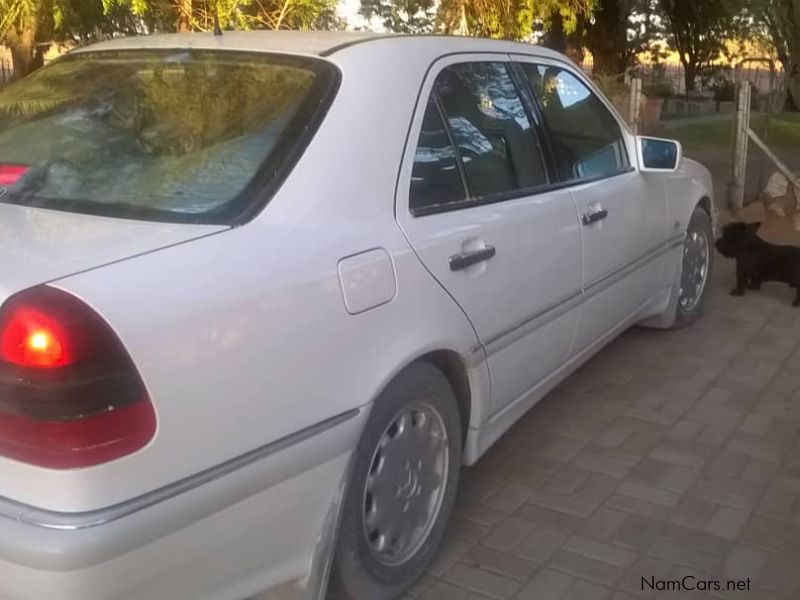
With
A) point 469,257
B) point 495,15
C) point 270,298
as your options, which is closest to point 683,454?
point 469,257

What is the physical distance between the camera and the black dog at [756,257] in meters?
6.66

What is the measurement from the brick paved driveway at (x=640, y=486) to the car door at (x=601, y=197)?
0.48 meters

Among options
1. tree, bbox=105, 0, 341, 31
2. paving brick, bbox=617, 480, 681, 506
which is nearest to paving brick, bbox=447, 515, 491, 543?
paving brick, bbox=617, 480, 681, 506

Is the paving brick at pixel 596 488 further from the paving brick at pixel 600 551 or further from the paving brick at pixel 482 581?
the paving brick at pixel 482 581

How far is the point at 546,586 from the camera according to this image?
3.20 metres

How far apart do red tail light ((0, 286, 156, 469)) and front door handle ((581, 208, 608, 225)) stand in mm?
2458

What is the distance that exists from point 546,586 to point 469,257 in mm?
1130

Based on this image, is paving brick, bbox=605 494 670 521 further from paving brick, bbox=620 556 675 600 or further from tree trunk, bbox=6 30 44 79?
tree trunk, bbox=6 30 44 79

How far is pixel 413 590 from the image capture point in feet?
10.4

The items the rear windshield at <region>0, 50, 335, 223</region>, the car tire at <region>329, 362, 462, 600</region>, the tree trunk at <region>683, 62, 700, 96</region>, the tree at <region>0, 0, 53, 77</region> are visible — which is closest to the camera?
the rear windshield at <region>0, 50, 335, 223</region>

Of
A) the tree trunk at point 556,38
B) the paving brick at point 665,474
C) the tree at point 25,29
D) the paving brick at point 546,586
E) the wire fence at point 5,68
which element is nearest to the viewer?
the paving brick at point 546,586

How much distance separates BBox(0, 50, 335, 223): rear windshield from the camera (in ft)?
8.59

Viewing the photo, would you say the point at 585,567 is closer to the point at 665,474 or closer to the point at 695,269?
the point at 665,474

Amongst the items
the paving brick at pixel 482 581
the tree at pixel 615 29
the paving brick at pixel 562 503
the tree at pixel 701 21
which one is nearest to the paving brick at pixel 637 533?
the paving brick at pixel 562 503
